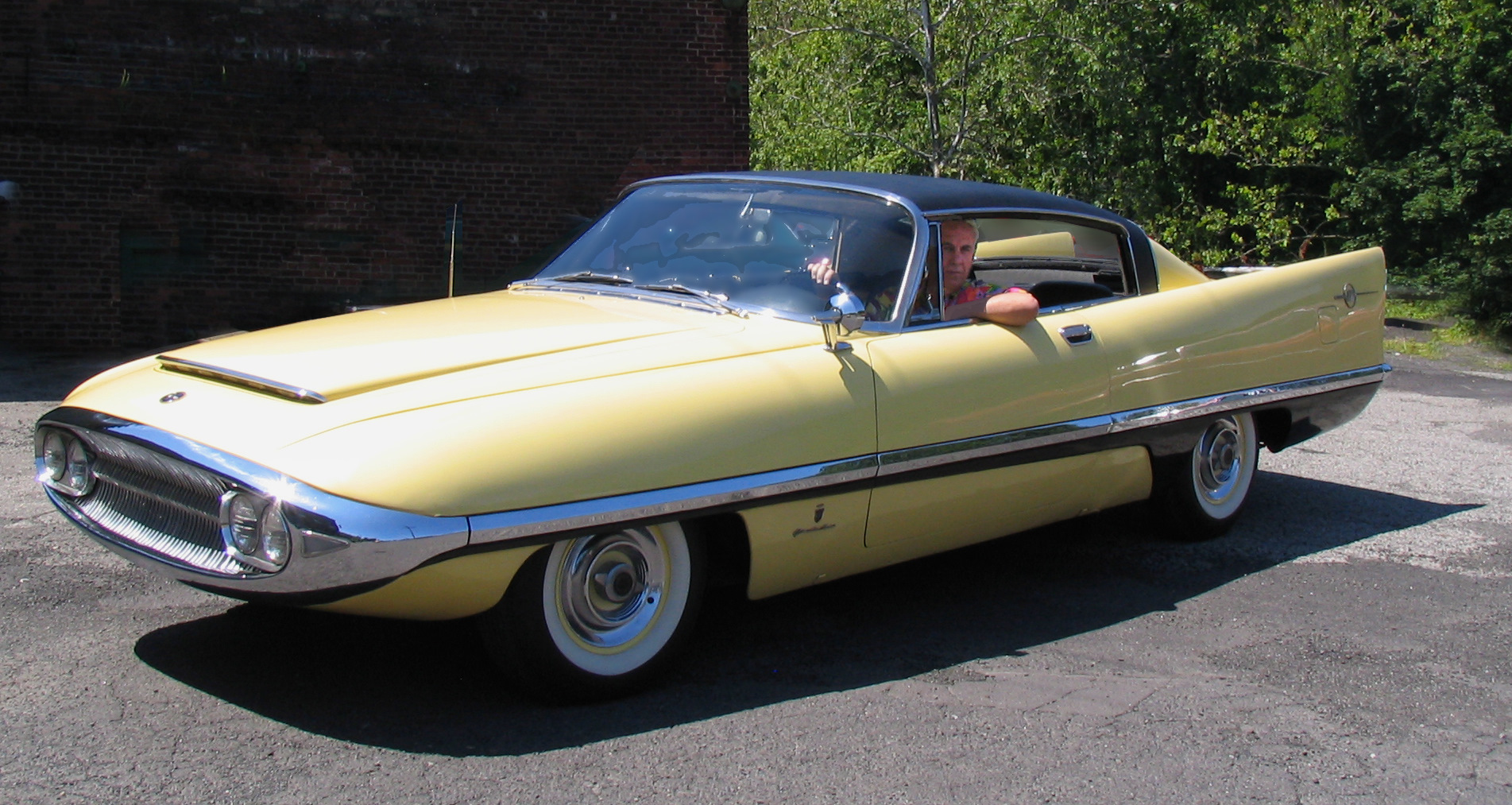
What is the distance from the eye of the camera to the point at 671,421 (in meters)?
3.55

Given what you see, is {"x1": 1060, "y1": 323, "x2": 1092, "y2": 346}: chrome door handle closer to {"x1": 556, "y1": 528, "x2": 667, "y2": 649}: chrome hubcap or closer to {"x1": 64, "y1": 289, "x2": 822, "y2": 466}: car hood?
{"x1": 64, "y1": 289, "x2": 822, "y2": 466}: car hood

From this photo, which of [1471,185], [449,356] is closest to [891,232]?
[449,356]

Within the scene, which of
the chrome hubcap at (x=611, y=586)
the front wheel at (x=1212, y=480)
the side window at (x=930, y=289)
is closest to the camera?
the chrome hubcap at (x=611, y=586)

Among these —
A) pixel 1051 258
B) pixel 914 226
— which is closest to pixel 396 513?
pixel 914 226

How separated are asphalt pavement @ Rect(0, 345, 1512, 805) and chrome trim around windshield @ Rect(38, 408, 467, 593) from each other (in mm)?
434

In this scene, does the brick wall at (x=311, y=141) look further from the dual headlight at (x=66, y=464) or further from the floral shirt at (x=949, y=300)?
the dual headlight at (x=66, y=464)

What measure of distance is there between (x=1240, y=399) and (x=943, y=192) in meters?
1.58

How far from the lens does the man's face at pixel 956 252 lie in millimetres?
4625

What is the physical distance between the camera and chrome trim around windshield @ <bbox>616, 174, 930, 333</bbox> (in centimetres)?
428

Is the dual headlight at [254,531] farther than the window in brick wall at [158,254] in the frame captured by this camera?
No

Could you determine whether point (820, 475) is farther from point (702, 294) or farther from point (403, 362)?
point (403, 362)


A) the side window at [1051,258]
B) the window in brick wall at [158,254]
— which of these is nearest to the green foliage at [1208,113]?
the window in brick wall at [158,254]

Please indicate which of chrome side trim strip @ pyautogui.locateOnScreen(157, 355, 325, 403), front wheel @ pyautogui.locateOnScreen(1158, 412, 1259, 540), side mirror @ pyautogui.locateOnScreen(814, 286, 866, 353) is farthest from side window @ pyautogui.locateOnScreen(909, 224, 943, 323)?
chrome side trim strip @ pyautogui.locateOnScreen(157, 355, 325, 403)

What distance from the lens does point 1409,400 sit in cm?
1009
